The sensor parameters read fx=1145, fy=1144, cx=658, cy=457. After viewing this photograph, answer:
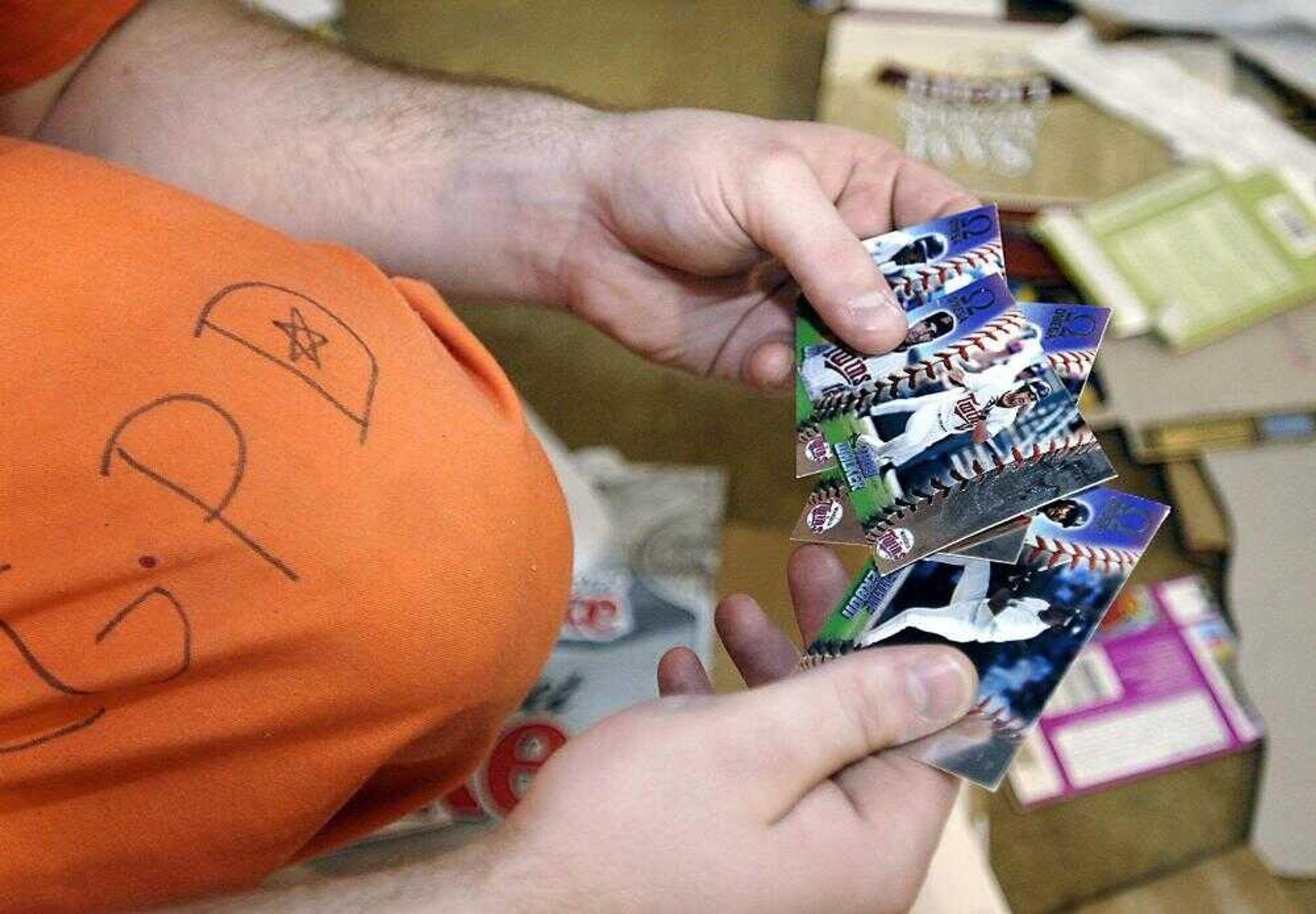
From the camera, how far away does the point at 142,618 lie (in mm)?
555

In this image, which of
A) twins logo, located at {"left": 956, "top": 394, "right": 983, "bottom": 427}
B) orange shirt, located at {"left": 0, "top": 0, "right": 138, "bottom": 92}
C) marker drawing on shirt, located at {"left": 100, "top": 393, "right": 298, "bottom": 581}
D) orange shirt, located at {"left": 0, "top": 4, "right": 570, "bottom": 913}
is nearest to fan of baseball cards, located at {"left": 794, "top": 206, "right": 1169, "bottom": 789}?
twins logo, located at {"left": 956, "top": 394, "right": 983, "bottom": 427}

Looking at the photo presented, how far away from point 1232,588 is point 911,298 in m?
0.67

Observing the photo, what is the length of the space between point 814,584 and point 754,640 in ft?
0.19

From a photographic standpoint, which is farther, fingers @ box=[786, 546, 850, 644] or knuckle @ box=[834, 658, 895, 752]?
fingers @ box=[786, 546, 850, 644]

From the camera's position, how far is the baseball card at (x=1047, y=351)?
0.71 m

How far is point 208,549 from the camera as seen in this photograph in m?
0.57

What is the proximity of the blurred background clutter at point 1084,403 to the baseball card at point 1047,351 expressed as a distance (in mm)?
349

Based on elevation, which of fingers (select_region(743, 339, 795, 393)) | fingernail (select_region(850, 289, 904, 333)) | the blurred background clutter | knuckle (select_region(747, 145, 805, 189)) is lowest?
the blurred background clutter

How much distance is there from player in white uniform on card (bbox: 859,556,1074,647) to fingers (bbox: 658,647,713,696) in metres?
0.09

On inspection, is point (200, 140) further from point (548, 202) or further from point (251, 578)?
point (251, 578)

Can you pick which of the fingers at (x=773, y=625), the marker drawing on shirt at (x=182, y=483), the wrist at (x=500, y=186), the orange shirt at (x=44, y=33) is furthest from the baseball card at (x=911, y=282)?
the orange shirt at (x=44, y=33)

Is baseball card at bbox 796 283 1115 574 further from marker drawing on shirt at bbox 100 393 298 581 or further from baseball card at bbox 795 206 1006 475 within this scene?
marker drawing on shirt at bbox 100 393 298 581

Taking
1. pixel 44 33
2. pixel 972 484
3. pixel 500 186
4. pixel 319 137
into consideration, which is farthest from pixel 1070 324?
pixel 44 33

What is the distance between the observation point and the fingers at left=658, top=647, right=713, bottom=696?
0.65m
